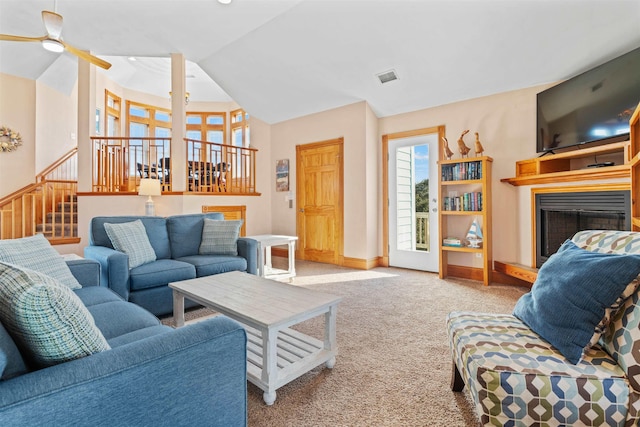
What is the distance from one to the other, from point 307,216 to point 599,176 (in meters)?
4.09

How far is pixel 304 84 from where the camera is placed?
501 cm

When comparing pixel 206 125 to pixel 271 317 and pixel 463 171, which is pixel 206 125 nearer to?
pixel 463 171

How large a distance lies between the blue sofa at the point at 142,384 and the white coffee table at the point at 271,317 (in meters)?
0.55

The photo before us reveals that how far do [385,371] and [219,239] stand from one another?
2.35 metres

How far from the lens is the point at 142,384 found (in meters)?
0.87

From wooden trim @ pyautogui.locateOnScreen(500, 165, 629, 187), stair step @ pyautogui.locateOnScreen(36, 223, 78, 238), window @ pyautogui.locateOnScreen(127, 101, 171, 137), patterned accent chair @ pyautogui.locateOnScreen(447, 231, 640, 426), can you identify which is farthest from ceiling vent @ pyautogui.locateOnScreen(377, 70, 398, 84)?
window @ pyautogui.locateOnScreen(127, 101, 171, 137)

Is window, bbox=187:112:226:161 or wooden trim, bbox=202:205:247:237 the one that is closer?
wooden trim, bbox=202:205:247:237

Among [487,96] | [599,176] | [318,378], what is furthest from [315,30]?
[318,378]

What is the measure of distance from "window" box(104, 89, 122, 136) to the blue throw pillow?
8.56m

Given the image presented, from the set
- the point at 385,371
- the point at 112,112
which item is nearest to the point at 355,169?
the point at 385,371

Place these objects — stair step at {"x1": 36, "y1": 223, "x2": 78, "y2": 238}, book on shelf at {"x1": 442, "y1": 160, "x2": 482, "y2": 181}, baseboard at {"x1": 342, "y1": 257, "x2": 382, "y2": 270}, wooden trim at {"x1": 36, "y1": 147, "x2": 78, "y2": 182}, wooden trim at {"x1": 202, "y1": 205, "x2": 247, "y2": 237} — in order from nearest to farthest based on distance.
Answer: book on shelf at {"x1": 442, "y1": 160, "x2": 482, "y2": 181} < baseboard at {"x1": 342, "y1": 257, "x2": 382, "y2": 270} < stair step at {"x1": 36, "y1": 223, "x2": 78, "y2": 238} < wooden trim at {"x1": 36, "y1": 147, "x2": 78, "y2": 182} < wooden trim at {"x1": 202, "y1": 205, "x2": 247, "y2": 237}

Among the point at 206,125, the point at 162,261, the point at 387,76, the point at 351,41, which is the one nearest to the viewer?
the point at 162,261

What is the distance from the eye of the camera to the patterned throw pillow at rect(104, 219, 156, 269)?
290 centimetres

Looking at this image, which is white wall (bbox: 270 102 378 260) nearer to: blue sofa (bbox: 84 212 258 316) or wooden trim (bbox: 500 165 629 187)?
wooden trim (bbox: 500 165 629 187)
